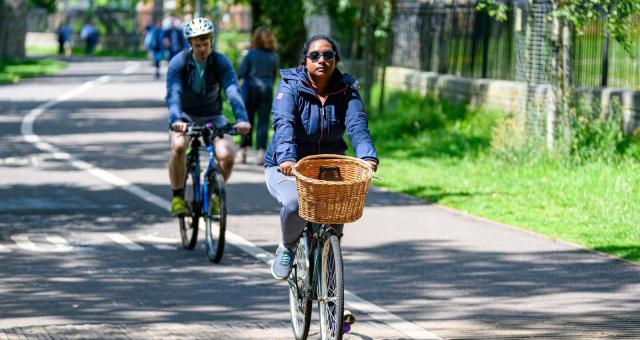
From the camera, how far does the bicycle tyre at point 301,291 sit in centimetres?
709

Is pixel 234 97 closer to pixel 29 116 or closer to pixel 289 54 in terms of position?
pixel 29 116

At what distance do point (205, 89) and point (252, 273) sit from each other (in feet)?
5.93

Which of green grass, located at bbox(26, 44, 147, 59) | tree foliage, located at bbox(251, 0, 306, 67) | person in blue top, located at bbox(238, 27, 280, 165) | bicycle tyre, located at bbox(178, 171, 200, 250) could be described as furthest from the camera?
green grass, located at bbox(26, 44, 147, 59)

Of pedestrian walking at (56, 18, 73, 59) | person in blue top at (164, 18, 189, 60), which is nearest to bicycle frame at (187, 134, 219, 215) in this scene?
person in blue top at (164, 18, 189, 60)

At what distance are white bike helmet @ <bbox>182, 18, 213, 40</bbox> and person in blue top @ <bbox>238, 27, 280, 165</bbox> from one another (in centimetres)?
663

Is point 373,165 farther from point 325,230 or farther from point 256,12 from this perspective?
point 256,12

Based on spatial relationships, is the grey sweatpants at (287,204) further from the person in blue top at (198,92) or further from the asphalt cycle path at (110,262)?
the person in blue top at (198,92)

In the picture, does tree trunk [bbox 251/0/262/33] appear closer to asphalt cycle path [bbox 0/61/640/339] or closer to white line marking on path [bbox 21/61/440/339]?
white line marking on path [bbox 21/61/440/339]

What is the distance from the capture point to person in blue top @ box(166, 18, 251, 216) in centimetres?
1032

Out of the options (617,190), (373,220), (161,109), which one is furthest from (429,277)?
(161,109)

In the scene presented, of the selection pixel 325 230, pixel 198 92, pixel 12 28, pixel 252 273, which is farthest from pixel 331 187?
pixel 12 28

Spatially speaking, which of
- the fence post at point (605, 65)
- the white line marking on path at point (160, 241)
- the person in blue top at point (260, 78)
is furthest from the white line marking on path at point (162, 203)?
the fence post at point (605, 65)

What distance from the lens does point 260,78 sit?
17.1 meters

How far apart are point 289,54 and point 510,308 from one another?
2469cm
